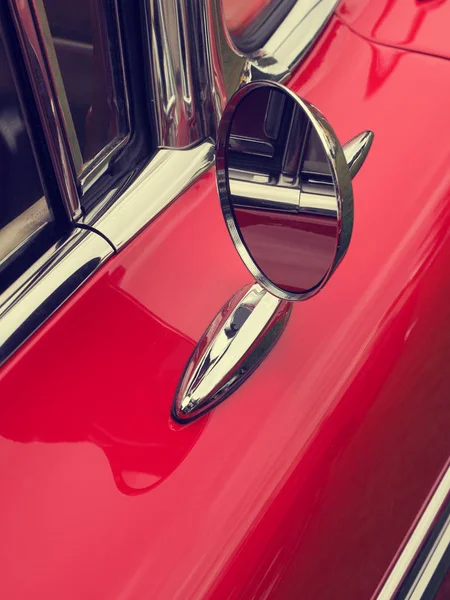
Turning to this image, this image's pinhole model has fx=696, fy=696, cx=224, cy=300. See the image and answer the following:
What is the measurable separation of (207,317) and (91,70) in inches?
16.3

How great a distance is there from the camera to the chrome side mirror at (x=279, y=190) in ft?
2.47

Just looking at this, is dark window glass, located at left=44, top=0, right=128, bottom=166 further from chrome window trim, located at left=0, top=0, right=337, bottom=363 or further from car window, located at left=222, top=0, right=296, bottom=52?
car window, located at left=222, top=0, right=296, bottom=52

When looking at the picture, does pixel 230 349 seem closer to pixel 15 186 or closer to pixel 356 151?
pixel 356 151

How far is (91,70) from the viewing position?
102 centimetres

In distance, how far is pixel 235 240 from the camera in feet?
2.75

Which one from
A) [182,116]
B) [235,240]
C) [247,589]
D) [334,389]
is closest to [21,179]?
[182,116]

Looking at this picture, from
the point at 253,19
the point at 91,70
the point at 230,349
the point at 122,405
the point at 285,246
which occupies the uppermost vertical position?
the point at 253,19

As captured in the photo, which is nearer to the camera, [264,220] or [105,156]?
[264,220]

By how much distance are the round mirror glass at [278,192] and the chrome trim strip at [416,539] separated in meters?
0.57

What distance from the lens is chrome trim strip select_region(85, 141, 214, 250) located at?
950 mm

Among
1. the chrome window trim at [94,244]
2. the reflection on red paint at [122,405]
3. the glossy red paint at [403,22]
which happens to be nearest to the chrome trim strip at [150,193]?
the chrome window trim at [94,244]

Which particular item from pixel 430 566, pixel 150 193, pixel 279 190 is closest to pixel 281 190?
pixel 279 190

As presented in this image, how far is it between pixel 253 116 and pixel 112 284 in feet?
0.95

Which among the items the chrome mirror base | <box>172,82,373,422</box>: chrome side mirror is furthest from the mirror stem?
the chrome mirror base
